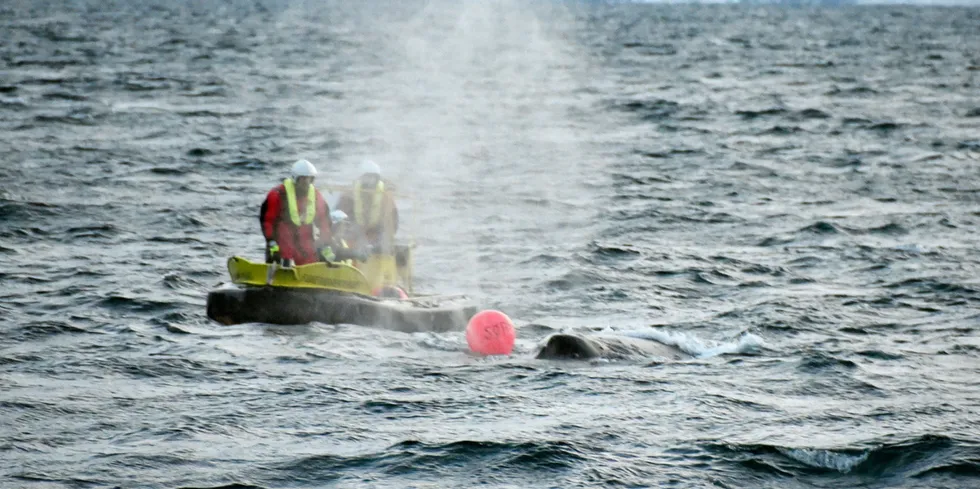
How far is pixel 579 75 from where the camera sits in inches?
2598

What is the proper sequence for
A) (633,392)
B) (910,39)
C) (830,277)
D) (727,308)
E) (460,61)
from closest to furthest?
(633,392) < (727,308) < (830,277) < (460,61) < (910,39)

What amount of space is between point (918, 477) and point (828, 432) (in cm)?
125

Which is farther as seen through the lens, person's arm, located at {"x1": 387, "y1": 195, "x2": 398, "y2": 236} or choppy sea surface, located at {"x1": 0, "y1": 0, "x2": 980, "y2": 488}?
person's arm, located at {"x1": 387, "y1": 195, "x2": 398, "y2": 236}

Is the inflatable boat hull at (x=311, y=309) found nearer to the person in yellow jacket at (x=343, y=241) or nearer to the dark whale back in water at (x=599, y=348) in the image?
the person in yellow jacket at (x=343, y=241)

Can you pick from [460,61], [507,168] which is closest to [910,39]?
[460,61]

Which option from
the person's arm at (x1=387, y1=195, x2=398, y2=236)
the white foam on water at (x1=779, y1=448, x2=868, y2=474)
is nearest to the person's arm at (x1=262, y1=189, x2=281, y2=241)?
the person's arm at (x1=387, y1=195, x2=398, y2=236)

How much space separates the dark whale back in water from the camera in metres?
15.7

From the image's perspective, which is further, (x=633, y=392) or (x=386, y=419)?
(x=633, y=392)

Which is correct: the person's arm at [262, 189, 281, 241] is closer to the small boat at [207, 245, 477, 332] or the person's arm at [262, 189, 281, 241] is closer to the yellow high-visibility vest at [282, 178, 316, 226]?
the yellow high-visibility vest at [282, 178, 316, 226]

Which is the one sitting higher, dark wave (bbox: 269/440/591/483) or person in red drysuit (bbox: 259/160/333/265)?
person in red drysuit (bbox: 259/160/333/265)

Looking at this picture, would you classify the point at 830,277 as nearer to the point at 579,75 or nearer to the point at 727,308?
the point at 727,308

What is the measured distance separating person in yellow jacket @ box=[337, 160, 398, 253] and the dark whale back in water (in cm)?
362

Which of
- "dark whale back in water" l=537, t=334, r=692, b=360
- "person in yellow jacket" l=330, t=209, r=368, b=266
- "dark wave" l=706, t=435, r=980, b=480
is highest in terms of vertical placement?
"person in yellow jacket" l=330, t=209, r=368, b=266

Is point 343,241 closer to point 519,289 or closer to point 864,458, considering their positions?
point 519,289
